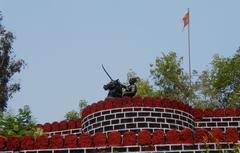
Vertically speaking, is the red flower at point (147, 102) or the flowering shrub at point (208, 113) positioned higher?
the red flower at point (147, 102)

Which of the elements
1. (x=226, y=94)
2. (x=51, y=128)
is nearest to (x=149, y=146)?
(x=51, y=128)

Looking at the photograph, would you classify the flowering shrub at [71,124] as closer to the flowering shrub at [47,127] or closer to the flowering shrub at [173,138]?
the flowering shrub at [47,127]

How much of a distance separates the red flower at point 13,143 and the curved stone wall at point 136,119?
344 cm

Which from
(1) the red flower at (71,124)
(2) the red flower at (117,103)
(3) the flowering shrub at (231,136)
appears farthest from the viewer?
(1) the red flower at (71,124)

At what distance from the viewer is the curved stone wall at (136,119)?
1273cm

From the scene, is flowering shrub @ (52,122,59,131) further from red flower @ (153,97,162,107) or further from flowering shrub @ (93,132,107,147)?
flowering shrub @ (93,132,107,147)

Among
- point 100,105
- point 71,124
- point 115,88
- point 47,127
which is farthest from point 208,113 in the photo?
point 47,127

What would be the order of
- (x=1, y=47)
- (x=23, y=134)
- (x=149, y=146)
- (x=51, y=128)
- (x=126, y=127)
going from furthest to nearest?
(x=1, y=47) → (x=51, y=128) → (x=126, y=127) → (x=23, y=134) → (x=149, y=146)

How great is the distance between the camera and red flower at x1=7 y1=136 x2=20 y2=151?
9695 millimetres

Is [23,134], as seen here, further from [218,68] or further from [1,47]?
[218,68]

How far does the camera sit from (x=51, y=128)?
14.5 m

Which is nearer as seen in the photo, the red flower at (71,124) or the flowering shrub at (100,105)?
the flowering shrub at (100,105)

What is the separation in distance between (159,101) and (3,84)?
57.1 ft

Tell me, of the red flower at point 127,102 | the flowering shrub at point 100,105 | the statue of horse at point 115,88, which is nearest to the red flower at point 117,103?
the red flower at point 127,102
